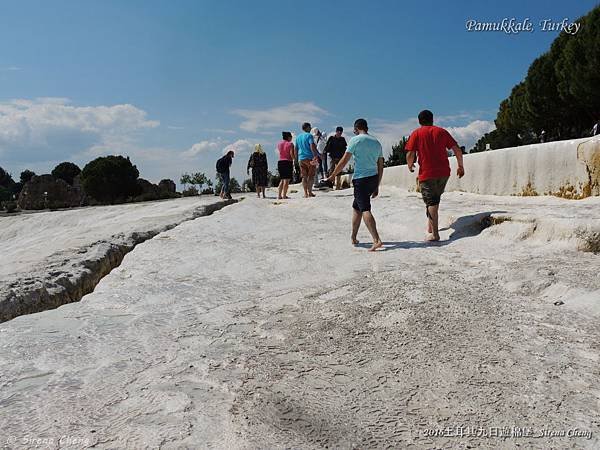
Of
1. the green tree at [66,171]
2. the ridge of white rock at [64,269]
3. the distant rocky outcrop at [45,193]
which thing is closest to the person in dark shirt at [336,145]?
the ridge of white rock at [64,269]

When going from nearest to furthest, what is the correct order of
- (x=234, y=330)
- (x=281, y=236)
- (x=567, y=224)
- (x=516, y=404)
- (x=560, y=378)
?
(x=516, y=404) → (x=560, y=378) → (x=234, y=330) → (x=567, y=224) → (x=281, y=236)

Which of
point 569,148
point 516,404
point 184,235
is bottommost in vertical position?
point 516,404

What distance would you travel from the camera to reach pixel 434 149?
6078mm

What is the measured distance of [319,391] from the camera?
2.56 metres

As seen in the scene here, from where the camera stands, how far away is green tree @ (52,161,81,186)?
69.8m

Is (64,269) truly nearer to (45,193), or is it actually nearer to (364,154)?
(364,154)

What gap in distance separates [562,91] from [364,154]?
3163 cm

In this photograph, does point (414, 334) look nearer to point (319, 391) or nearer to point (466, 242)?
point (319, 391)

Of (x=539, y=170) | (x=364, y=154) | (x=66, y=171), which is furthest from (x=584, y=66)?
(x=66, y=171)

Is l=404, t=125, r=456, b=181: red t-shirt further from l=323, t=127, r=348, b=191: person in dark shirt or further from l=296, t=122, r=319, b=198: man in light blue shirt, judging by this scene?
l=323, t=127, r=348, b=191: person in dark shirt

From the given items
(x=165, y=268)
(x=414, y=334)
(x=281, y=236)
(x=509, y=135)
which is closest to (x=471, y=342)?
(x=414, y=334)

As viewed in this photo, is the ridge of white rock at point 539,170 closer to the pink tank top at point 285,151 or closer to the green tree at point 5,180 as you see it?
the pink tank top at point 285,151

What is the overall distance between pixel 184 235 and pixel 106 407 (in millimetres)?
4948

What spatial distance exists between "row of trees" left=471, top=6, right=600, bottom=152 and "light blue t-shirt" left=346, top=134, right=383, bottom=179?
26.3m
